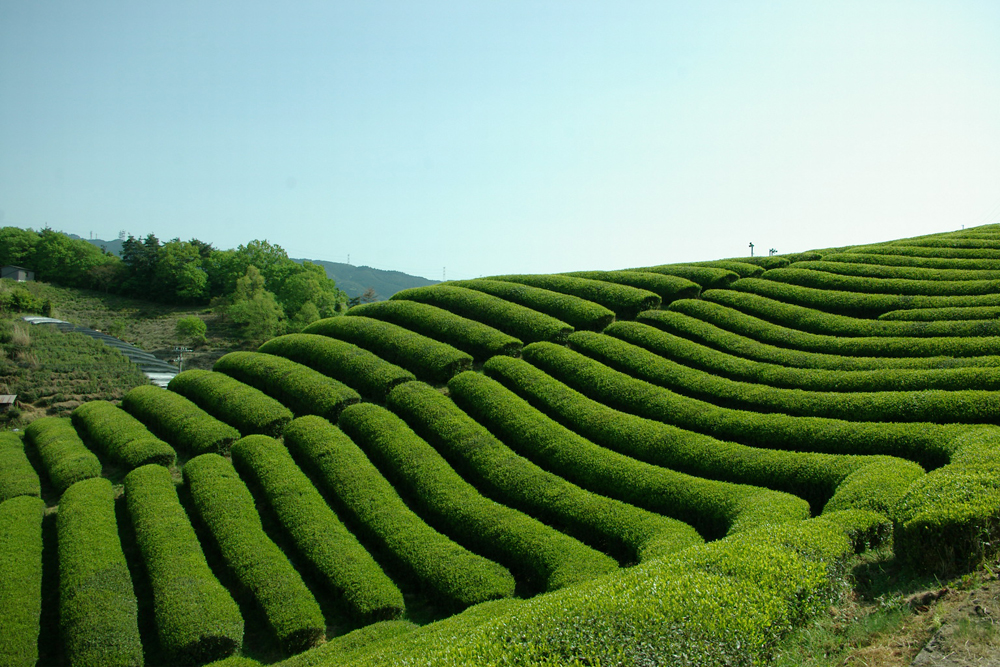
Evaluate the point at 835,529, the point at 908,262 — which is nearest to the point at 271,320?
the point at 908,262

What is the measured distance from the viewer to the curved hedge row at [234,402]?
1941cm

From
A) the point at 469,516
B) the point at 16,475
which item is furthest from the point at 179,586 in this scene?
the point at 16,475

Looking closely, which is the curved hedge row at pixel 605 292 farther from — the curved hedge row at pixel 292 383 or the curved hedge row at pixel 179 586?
the curved hedge row at pixel 179 586

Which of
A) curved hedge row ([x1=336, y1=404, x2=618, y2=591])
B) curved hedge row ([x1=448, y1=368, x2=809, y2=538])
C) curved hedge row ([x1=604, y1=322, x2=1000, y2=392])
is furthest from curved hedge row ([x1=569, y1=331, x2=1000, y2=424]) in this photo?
curved hedge row ([x1=336, y1=404, x2=618, y2=591])

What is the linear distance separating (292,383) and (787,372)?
15.4m

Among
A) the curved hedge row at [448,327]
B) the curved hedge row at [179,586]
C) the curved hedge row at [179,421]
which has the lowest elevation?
the curved hedge row at [179,586]

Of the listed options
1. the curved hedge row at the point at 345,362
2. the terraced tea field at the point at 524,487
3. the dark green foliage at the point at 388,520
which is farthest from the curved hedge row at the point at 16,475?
the curved hedge row at the point at 345,362

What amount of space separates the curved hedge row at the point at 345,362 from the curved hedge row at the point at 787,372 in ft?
25.8

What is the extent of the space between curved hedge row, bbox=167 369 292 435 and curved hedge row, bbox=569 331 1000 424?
32.9 feet

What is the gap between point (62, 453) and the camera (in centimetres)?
1881

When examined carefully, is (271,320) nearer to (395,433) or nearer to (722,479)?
(395,433)

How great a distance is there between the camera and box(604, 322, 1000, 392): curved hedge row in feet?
49.7

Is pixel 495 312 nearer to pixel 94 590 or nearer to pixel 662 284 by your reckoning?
pixel 662 284

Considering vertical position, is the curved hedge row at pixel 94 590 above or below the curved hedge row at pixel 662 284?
below
